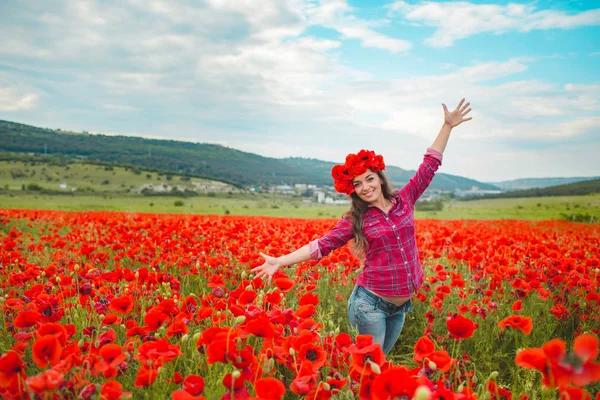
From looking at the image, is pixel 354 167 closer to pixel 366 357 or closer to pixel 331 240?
pixel 331 240

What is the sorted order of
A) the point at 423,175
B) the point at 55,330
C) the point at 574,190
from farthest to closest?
1. the point at 574,190
2. the point at 423,175
3. the point at 55,330

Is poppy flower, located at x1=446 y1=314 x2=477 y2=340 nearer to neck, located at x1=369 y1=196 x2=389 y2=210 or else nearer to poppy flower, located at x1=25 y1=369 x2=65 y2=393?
poppy flower, located at x1=25 y1=369 x2=65 y2=393

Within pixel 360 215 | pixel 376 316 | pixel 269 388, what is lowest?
pixel 376 316

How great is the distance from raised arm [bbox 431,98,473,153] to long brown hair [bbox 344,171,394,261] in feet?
2.23

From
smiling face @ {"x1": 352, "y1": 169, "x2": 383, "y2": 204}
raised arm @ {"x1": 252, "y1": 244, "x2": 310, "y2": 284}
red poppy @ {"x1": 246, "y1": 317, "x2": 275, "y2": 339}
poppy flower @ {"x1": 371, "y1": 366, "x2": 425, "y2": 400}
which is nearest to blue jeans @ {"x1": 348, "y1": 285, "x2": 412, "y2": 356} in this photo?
raised arm @ {"x1": 252, "y1": 244, "x2": 310, "y2": 284}

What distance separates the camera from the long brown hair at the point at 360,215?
3.56 metres

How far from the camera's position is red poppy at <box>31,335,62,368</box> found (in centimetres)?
156

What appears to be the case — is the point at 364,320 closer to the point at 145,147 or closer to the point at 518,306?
the point at 518,306

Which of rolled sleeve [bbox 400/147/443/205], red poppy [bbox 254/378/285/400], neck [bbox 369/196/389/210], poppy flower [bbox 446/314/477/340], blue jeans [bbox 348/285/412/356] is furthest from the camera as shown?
rolled sleeve [bbox 400/147/443/205]

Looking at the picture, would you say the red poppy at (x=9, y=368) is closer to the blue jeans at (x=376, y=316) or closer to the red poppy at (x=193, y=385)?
the red poppy at (x=193, y=385)

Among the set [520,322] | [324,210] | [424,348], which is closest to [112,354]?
[424,348]

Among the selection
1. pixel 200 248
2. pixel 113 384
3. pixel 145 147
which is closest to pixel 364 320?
pixel 113 384

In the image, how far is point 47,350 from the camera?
5.29 feet

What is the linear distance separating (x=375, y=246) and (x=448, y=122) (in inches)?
60.1
